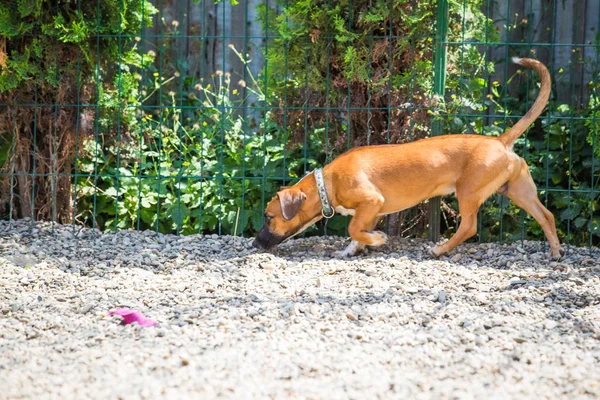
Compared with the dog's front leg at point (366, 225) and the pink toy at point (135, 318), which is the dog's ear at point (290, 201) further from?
the pink toy at point (135, 318)

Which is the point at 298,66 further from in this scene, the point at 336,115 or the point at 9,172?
the point at 9,172

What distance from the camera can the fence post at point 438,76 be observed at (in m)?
7.04

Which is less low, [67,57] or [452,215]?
[67,57]

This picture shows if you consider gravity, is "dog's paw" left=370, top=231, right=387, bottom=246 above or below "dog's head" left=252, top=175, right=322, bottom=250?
below

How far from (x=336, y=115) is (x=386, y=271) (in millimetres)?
1885

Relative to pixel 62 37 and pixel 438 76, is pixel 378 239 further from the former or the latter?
pixel 62 37

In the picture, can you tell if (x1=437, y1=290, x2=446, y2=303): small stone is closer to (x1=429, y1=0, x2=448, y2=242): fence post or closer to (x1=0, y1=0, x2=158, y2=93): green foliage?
(x1=429, y1=0, x2=448, y2=242): fence post

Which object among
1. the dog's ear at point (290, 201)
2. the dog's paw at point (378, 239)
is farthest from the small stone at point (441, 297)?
the dog's ear at point (290, 201)

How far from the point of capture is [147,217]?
312 inches

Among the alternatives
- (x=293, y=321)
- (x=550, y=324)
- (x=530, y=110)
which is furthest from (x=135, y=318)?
(x=530, y=110)

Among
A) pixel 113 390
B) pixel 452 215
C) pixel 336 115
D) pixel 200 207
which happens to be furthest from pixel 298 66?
pixel 113 390

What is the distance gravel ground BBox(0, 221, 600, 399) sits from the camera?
12.1 feet

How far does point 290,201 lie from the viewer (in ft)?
21.9

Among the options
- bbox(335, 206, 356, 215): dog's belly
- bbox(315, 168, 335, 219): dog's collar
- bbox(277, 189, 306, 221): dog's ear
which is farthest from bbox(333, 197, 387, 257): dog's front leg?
bbox(277, 189, 306, 221): dog's ear
